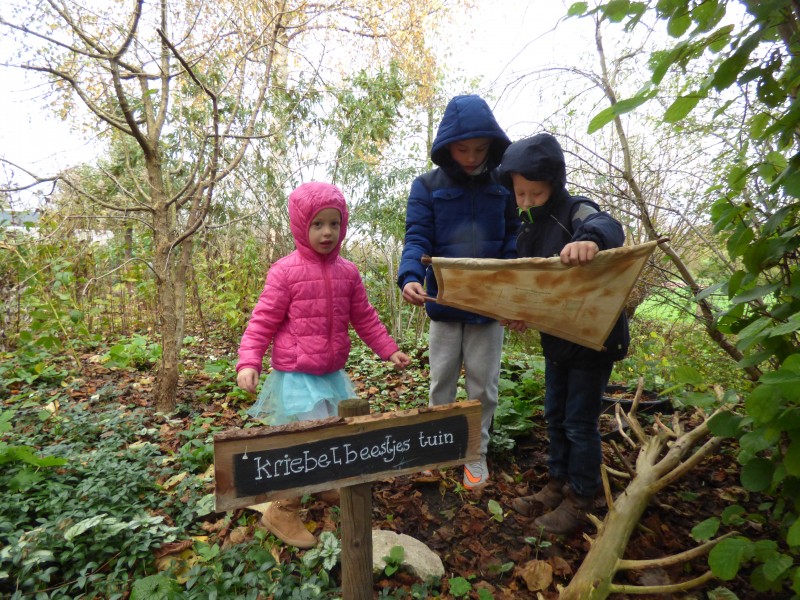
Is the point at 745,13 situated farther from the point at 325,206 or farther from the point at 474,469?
the point at 474,469

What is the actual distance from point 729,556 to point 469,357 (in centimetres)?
134

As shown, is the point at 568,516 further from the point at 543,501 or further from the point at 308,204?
the point at 308,204

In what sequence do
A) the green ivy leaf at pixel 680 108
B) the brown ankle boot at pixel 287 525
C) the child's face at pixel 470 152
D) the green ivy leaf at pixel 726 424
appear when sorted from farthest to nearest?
the child's face at pixel 470 152 < the brown ankle boot at pixel 287 525 < the green ivy leaf at pixel 726 424 < the green ivy leaf at pixel 680 108

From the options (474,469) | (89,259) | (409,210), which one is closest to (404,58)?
(89,259)

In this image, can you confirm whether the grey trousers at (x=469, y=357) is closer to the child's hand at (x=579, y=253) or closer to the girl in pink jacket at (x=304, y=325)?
the girl in pink jacket at (x=304, y=325)

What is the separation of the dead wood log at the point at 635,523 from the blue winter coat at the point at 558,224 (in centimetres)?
57

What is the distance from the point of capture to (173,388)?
11.2 ft

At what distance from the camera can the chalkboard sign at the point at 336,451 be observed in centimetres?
127

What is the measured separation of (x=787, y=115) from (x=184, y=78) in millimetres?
4913

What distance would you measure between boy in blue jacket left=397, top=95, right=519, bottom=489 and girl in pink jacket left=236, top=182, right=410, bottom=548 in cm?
36

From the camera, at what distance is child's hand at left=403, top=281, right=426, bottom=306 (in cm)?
207

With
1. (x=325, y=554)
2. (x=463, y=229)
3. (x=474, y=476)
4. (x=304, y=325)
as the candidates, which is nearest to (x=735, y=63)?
(x=463, y=229)

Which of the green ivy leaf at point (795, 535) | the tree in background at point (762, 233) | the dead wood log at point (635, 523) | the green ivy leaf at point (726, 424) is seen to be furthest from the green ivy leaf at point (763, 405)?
the dead wood log at point (635, 523)

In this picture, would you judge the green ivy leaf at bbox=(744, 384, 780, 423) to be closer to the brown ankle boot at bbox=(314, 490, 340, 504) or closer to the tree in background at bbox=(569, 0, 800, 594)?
the tree in background at bbox=(569, 0, 800, 594)
